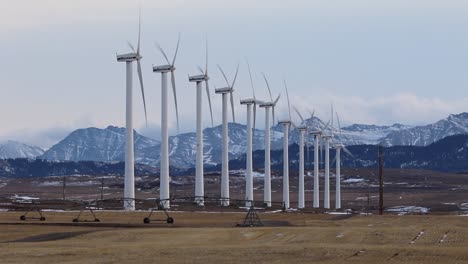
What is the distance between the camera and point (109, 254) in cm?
5362

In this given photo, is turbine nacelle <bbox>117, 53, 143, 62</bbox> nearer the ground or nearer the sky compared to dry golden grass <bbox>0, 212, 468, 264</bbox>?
nearer the sky

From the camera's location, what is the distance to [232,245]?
60531mm

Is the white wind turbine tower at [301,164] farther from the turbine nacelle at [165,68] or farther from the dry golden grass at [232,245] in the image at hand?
the dry golden grass at [232,245]

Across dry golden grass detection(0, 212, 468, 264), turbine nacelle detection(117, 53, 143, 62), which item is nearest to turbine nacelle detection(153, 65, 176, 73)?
turbine nacelle detection(117, 53, 143, 62)

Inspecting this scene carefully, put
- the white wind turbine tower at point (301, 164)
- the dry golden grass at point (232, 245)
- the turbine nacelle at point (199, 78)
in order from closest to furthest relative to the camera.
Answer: the dry golden grass at point (232, 245) < the turbine nacelle at point (199, 78) < the white wind turbine tower at point (301, 164)

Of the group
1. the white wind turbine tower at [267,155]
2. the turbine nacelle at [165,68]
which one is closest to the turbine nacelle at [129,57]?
the turbine nacelle at [165,68]

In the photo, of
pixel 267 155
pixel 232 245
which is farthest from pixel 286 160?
pixel 232 245

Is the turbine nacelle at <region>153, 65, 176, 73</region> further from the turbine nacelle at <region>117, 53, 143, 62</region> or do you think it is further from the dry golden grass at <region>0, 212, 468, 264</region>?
the dry golden grass at <region>0, 212, 468, 264</region>

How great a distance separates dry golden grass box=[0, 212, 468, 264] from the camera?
51.4 meters

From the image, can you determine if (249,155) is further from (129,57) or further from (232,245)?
(232,245)

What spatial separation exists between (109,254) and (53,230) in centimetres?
2628

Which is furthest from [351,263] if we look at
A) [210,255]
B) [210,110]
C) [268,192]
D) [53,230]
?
[268,192]

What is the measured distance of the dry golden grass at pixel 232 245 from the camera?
51.4 meters

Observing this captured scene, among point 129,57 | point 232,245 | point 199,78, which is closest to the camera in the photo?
point 232,245
